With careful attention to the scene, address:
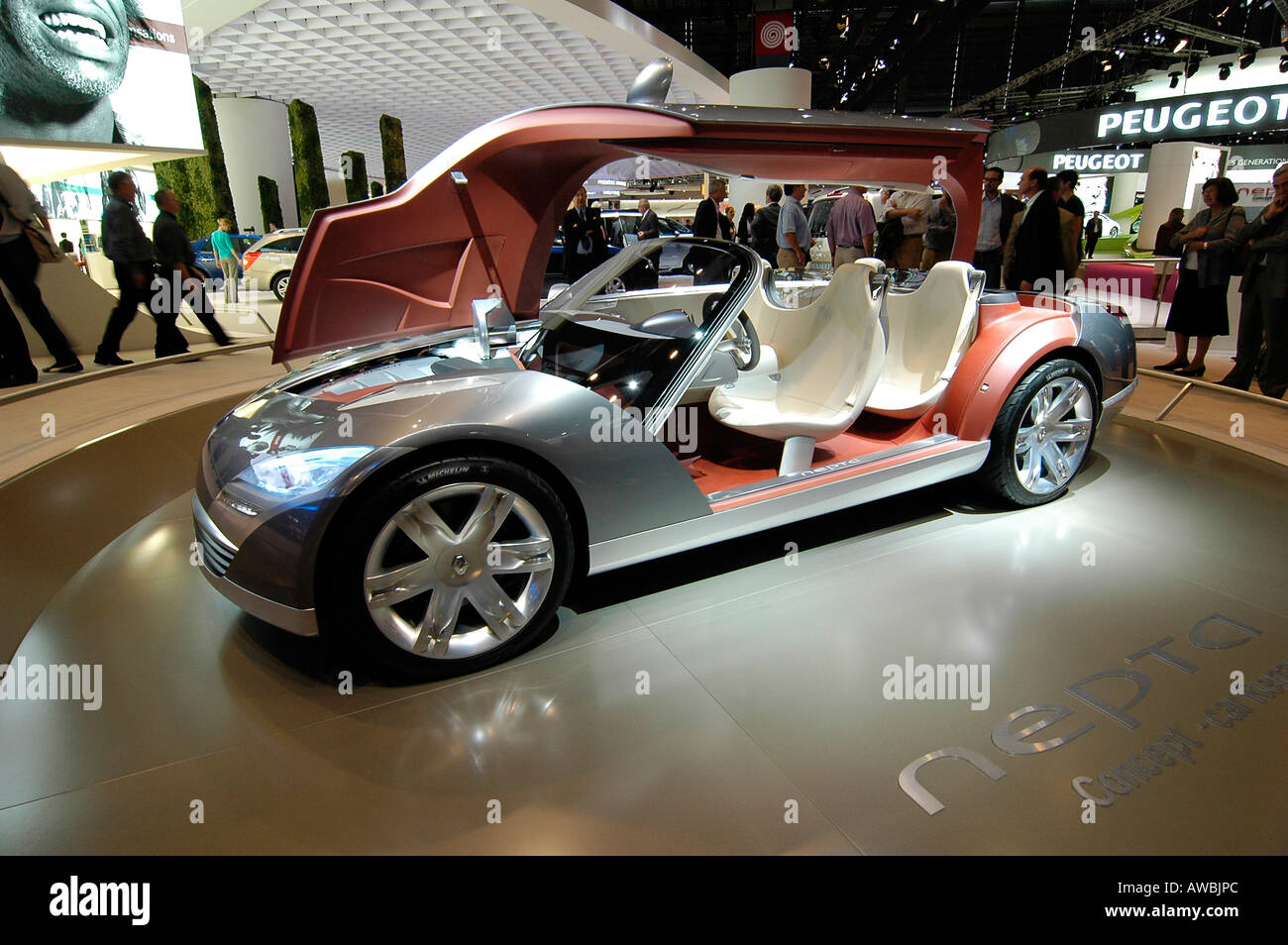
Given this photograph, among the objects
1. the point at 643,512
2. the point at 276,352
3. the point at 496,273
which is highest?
the point at 496,273

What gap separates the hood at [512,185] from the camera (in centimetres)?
229

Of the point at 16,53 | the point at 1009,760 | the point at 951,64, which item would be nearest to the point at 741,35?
the point at 951,64

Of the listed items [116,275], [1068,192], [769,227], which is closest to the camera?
[116,275]

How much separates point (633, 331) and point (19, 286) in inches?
198

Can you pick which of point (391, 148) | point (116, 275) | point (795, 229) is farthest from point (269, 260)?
point (795, 229)

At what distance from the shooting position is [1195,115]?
34.3 feet

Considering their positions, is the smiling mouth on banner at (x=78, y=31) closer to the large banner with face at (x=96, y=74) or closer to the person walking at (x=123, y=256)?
the large banner with face at (x=96, y=74)

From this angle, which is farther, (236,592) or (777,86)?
(777,86)

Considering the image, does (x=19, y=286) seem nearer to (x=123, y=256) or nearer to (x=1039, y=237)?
(x=123, y=256)

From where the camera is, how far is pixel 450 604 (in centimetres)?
200

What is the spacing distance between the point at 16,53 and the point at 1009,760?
24.8 feet

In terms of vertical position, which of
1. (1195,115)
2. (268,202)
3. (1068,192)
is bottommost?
(1068,192)
